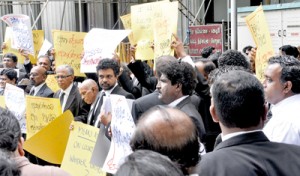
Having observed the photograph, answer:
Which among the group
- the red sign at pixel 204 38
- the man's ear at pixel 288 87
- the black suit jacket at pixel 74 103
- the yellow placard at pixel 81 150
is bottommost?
the yellow placard at pixel 81 150

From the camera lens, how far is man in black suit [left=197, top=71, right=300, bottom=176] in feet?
7.29

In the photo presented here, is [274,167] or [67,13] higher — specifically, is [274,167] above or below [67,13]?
below

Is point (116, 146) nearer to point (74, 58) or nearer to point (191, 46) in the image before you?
point (74, 58)

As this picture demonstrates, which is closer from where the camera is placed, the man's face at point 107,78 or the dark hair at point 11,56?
the man's face at point 107,78

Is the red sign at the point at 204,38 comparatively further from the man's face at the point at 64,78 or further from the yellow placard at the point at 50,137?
the yellow placard at the point at 50,137

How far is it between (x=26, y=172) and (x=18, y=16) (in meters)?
5.73

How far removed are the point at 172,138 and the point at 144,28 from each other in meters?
3.74

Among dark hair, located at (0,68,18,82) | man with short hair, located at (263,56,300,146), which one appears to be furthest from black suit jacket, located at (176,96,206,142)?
dark hair, located at (0,68,18,82)

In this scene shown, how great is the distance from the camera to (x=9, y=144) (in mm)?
2410

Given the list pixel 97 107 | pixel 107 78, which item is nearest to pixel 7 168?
pixel 97 107

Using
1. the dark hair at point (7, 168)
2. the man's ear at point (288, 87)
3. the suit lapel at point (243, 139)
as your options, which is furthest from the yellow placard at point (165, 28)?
the dark hair at point (7, 168)

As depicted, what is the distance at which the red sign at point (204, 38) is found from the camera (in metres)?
7.86

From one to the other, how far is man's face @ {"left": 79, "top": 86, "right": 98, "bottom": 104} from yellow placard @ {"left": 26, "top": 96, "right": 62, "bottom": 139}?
0.83ft

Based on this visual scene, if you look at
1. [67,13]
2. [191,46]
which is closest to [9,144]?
[191,46]
